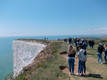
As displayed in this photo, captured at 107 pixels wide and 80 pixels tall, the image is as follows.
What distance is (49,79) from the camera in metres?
6.52

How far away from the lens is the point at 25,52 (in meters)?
30.2

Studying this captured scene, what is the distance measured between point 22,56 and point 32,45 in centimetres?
620

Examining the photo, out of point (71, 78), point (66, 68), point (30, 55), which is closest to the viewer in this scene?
point (71, 78)

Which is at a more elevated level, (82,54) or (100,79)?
(82,54)

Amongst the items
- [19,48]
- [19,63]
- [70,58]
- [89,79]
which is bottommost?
[19,63]

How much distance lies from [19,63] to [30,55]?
7035mm

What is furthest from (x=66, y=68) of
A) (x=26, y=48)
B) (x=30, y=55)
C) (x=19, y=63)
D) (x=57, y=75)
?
(x=19, y=63)

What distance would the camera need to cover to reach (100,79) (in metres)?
5.79

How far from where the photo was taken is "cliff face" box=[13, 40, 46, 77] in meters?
26.5

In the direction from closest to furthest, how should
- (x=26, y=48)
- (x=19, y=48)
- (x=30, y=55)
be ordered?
(x=30, y=55), (x=26, y=48), (x=19, y=48)

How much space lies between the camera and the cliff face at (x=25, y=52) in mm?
26547

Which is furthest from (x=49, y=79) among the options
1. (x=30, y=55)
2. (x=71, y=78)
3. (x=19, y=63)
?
(x=19, y=63)

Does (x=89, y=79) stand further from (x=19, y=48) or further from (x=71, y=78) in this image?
(x=19, y=48)

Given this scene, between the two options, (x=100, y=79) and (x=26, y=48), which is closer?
(x=100, y=79)
